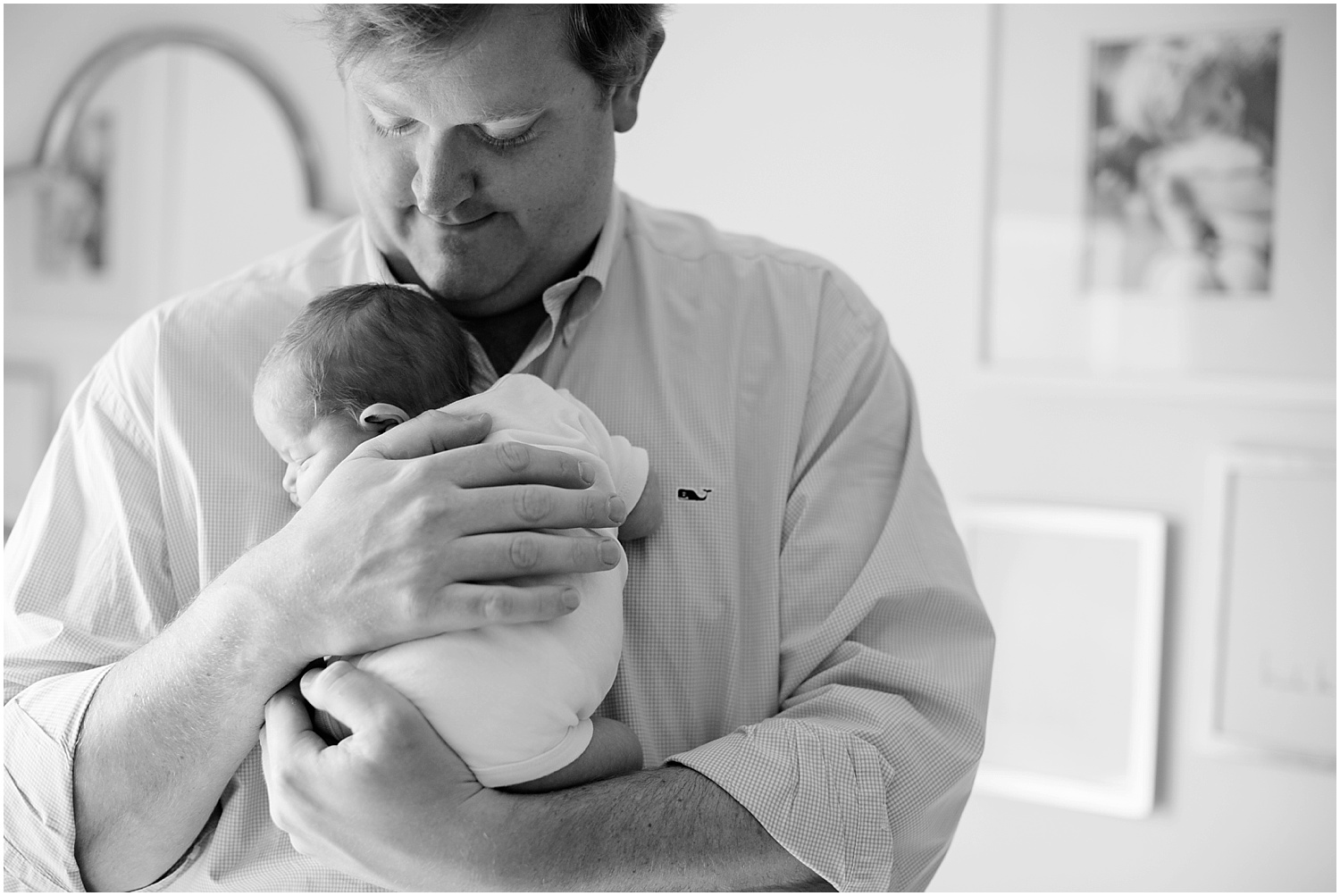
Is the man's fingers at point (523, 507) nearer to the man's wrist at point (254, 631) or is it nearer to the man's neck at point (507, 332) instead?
the man's wrist at point (254, 631)

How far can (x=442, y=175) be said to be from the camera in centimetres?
124

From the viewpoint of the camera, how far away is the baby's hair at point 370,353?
48.3 inches

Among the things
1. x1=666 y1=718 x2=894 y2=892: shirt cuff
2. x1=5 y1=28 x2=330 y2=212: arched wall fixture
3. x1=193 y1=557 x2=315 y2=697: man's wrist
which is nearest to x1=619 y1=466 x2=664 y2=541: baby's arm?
x1=666 y1=718 x2=894 y2=892: shirt cuff

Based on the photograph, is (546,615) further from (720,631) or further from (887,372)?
(887,372)

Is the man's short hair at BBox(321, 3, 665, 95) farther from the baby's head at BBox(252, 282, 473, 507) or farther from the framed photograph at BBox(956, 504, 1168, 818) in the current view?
the framed photograph at BBox(956, 504, 1168, 818)

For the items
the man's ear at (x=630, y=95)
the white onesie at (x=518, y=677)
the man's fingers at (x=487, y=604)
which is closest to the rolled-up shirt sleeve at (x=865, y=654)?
the white onesie at (x=518, y=677)

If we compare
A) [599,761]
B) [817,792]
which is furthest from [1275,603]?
[599,761]

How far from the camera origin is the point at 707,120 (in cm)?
270

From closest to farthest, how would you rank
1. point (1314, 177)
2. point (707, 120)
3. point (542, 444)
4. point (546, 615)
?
point (546, 615), point (542, 444), point (1314, 177), point (707, 120)

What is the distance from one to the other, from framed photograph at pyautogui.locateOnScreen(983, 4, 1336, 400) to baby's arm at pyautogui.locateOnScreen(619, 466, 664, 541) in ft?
4.46

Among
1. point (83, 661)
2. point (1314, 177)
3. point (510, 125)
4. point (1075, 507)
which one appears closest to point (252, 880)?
point (83, 661)

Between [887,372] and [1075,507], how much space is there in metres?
1.16

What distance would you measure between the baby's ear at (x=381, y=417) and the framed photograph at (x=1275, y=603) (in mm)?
1740

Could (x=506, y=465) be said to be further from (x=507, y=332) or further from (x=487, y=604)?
(x=507, y=332)
